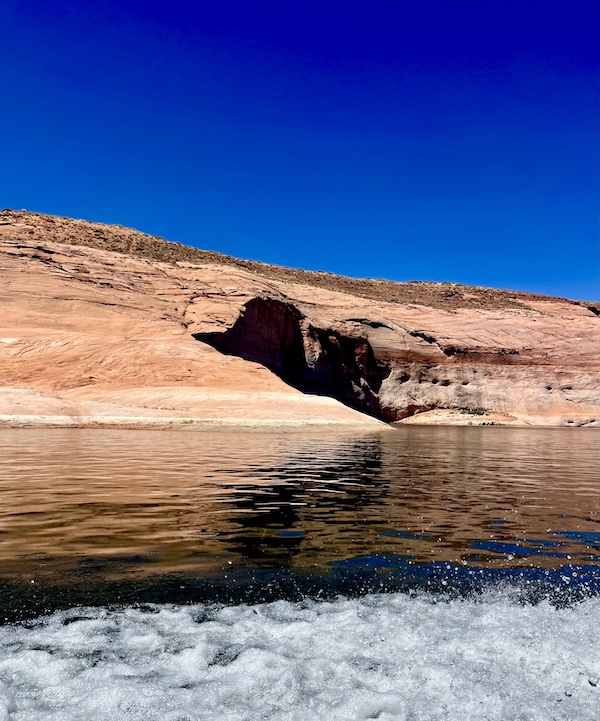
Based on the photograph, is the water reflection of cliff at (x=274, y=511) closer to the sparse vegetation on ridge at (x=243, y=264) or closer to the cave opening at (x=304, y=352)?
the cave opening at (x=304, y=352)

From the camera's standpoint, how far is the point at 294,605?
4.58 m

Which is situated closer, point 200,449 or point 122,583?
point 122,583

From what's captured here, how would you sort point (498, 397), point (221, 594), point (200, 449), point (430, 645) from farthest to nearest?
point (498, 397) < point (200, 449) < point (221, 594) < point (430, 645)

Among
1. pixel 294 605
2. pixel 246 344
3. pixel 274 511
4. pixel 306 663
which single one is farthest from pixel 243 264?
pixel 306 663

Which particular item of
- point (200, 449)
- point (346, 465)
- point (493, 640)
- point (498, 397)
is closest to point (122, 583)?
point (493, 640)

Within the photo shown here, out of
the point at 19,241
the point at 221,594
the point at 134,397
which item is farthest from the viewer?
the point at 19,241

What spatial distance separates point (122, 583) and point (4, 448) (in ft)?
46.2

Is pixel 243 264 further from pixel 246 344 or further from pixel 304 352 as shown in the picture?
pixel 246 344

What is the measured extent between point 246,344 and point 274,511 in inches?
1549

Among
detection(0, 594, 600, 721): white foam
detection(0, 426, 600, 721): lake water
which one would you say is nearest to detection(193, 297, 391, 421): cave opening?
detection(0, 426, 600, 721): lake water

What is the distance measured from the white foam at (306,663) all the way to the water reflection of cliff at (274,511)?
139 centimetres

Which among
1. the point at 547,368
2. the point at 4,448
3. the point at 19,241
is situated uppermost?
the point at 19,241

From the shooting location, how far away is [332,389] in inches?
2235

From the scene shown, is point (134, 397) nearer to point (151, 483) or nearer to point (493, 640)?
point (151, 483)
